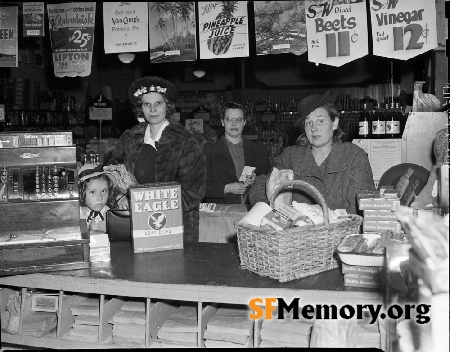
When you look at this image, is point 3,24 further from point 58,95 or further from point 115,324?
point 58,95

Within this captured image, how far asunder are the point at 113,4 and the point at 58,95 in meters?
5.32

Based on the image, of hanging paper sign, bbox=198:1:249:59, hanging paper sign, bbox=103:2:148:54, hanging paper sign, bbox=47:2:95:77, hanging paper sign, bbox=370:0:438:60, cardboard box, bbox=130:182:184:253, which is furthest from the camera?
hanging paper sign, bbox=47:2:95:77

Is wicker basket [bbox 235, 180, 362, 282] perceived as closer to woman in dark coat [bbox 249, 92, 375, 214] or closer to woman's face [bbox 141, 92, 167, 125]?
woman in dark coat [bbox 249, 92, 375, 214]

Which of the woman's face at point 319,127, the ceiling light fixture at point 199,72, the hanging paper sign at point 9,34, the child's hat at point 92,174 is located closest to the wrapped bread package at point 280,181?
the woman's face at point 319,127

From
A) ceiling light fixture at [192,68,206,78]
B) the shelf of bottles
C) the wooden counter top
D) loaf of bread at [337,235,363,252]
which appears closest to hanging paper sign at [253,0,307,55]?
the wooden counter top

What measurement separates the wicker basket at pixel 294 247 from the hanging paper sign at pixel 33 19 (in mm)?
3950

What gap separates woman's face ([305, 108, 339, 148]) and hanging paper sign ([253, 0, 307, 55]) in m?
1.57

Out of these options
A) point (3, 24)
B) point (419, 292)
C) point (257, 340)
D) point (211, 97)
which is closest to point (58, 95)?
point (211, 97)

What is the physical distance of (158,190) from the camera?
245cm

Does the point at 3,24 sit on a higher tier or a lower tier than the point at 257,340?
higher

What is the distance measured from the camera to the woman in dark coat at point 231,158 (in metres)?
4.73

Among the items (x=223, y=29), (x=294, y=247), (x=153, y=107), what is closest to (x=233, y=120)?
(x=223, y=29)

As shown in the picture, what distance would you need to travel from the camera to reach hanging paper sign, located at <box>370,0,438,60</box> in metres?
3.91

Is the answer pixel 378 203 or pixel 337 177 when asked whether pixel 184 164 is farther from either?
pixel 378 203
